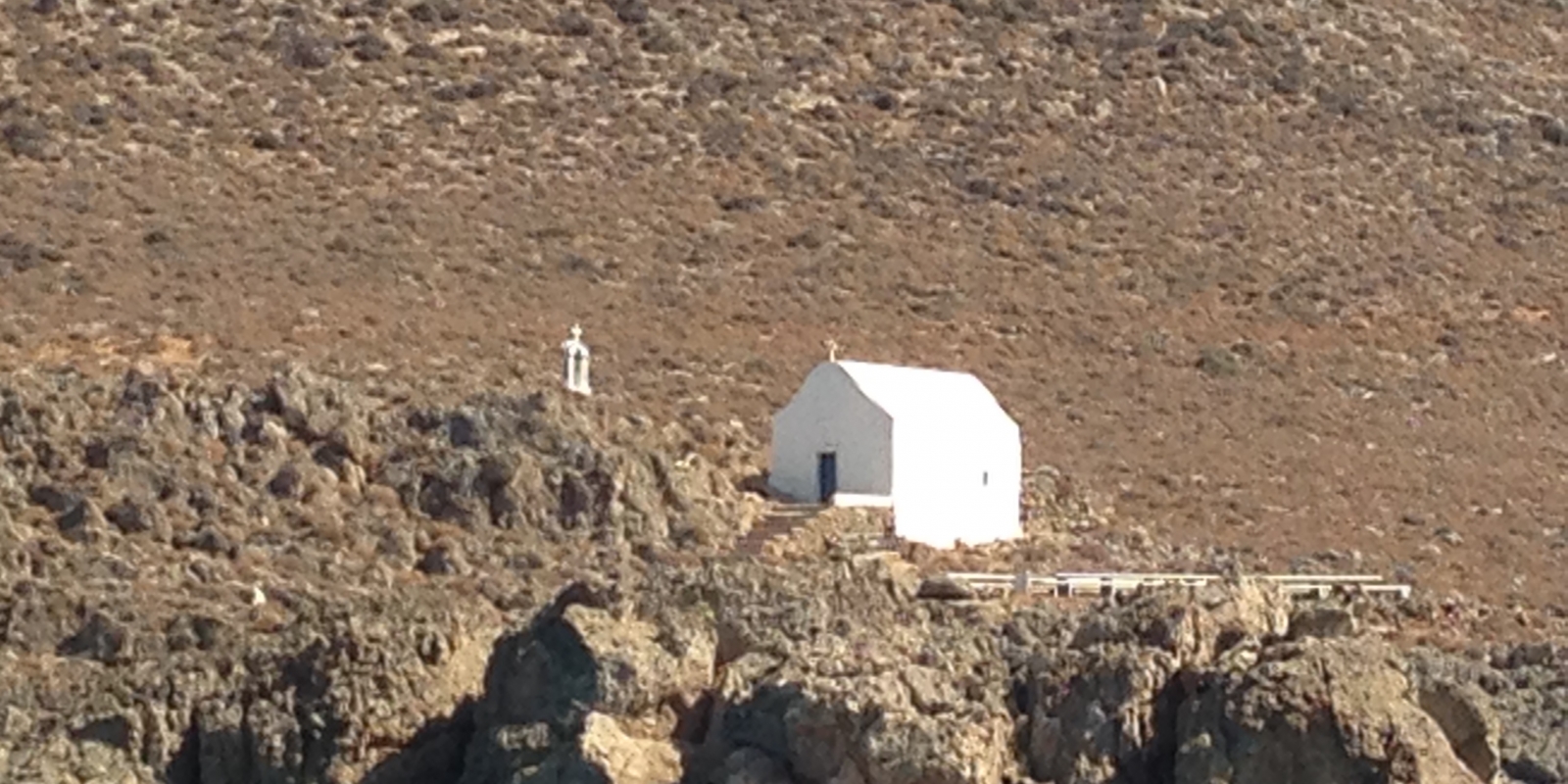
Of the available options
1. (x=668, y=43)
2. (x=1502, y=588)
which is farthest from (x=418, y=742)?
(x=668, y=43)

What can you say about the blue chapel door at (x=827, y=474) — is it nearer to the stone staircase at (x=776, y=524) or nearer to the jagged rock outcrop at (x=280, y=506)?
the stone staircase at (x=776, y=524)

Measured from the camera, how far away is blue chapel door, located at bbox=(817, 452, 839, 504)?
3603 cm

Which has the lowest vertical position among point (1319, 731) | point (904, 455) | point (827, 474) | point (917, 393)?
point (1319, 731)

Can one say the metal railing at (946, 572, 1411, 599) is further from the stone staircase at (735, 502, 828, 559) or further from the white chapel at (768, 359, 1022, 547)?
the white chapel at (768, 359, 1022, 547)

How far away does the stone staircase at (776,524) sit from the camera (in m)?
33.5

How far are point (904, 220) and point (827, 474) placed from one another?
18.2m

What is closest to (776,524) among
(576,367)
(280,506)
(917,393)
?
(917,393)

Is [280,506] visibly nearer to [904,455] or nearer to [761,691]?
[904,455]

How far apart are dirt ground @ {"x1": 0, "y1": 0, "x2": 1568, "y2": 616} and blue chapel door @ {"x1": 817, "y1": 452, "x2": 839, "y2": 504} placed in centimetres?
444

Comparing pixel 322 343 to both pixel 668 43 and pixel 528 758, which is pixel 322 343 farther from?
pixel 528 758

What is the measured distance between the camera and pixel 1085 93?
197 feet

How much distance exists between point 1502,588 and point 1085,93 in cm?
2485

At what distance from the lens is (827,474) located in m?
36.1

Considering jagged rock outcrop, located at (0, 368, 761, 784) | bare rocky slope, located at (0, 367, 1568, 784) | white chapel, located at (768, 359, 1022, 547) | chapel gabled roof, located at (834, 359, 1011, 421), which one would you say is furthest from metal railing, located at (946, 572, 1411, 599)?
chapel gabled roof, located at (834, 359, 1011, 421)
